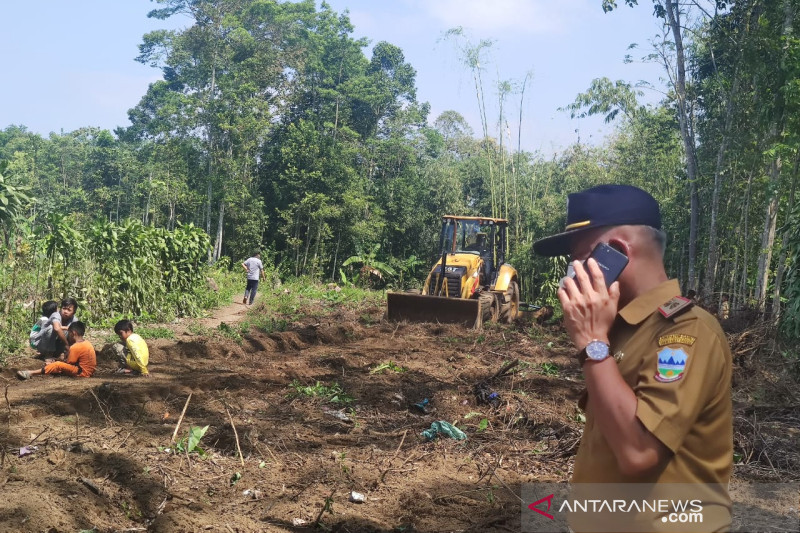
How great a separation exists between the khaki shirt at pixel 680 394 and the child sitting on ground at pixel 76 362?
27.8 ft

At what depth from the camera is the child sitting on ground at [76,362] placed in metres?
8.93

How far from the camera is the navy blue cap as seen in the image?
196cm

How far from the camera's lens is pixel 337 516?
15.8ft

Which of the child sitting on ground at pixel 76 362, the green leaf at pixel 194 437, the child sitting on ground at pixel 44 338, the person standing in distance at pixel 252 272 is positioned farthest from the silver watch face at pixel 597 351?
the person standing in distance at pixel 252 272

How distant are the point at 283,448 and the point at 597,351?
16.1 feet

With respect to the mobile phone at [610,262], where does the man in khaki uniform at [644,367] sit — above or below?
below

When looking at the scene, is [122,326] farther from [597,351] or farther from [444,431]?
[597,351]

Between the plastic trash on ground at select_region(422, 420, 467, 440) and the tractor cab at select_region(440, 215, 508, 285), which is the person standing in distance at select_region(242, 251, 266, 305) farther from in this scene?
the plastic trash on ground at select_region(422, 420, 467, 440)

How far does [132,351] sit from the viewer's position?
9.06 metres

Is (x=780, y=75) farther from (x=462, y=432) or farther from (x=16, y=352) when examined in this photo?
(x=16, y=352)

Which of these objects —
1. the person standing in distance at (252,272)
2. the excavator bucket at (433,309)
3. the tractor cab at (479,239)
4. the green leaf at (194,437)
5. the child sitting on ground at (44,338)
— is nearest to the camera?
the green leaf at (194,437)

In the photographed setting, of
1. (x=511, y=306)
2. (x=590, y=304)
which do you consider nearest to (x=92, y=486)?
(x=590, y=304)

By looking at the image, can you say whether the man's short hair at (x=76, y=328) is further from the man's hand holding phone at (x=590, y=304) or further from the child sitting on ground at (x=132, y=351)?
the man's hand holding phone at (x=590, y=304)

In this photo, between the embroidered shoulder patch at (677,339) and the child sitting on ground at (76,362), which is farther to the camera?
the child sitting on ground at (76,362)
